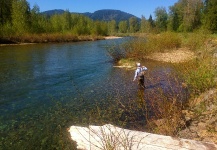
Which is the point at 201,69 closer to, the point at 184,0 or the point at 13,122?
the point at 13,122

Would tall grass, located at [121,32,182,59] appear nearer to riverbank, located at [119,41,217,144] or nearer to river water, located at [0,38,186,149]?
river water, located at [0,38,186,149]

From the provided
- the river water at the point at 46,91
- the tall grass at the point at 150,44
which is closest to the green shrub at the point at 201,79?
the river water at the point at 46,91

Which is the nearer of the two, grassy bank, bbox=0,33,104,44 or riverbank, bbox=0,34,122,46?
riverbank, bbox=0,34,122,46

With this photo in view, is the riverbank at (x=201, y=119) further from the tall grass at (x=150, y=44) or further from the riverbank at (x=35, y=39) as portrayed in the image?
the riverbank at (x=35, y=39)

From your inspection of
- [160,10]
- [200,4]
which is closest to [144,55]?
[200,4]

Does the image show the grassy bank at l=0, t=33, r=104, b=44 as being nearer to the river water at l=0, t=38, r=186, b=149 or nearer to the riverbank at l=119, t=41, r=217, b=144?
the river water at l=0, t=38, r=186, b=149

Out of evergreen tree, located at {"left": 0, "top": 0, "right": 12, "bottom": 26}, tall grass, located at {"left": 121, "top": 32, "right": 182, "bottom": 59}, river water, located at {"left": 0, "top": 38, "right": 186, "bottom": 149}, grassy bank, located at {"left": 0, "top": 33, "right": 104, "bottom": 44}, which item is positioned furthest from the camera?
evergreen tree, located at {"left": 0, "top": 0, "right": 12, "bottom": 26}

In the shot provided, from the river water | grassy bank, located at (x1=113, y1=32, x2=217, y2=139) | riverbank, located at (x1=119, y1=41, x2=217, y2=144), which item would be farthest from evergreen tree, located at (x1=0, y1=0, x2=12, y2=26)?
riverbank, located at (x1=119, y1=41, x2=217, y2=144)

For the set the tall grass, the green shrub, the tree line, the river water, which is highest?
the tree line

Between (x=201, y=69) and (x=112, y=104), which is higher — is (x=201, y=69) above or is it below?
above

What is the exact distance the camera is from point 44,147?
728cm

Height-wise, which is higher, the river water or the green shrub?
the green shrub

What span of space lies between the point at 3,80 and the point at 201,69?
548 inches

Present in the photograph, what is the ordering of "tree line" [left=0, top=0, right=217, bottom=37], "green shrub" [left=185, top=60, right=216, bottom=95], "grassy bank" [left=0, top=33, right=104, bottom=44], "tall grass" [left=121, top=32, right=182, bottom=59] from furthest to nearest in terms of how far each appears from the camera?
"tree line" [left=0, top=0, right=217, bottom=37] < "grassy bank" [left=0, top=33, right=104, bottom=44] < "tall grass" [left=121, top=32, right=182, bottom=59] < "green shrub" [left=185, top=60, right=216, bottom=95]
